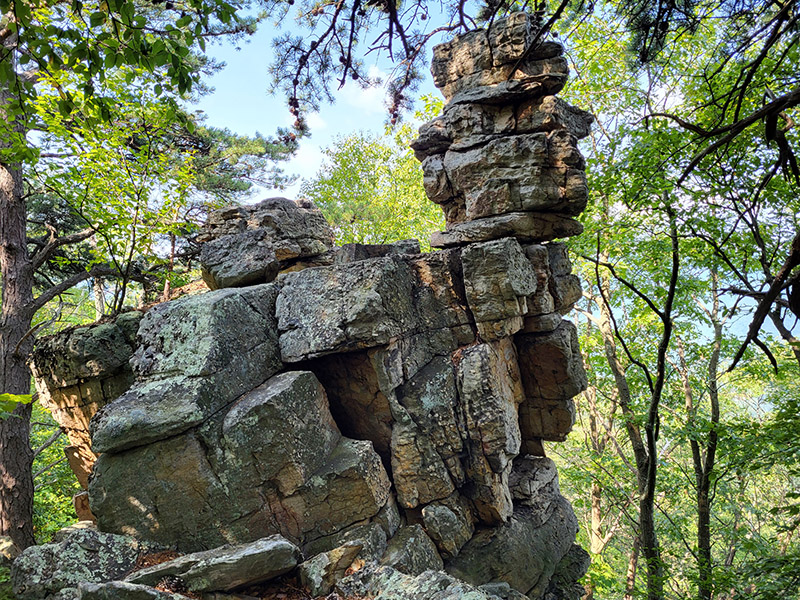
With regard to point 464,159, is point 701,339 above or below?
below

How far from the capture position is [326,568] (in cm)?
588

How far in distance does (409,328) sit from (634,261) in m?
9.72

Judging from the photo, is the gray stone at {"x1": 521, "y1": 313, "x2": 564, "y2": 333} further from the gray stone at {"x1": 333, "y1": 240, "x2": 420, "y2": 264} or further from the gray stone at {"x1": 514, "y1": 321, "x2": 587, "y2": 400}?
the gray stone at {"x1": 333, "y1": 240, "x2": 420, "y2": 264}

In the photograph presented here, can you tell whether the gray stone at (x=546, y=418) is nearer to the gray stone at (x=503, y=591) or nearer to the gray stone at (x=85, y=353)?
the gray stone at (x=503, y=591)

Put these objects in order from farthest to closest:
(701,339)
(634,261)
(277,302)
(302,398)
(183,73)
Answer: (701,339)
(634,261)
(277,302)
(302,398)
(183,73)

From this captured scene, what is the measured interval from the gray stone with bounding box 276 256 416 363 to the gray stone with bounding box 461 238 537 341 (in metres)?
1.27

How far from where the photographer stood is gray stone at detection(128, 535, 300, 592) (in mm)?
5363

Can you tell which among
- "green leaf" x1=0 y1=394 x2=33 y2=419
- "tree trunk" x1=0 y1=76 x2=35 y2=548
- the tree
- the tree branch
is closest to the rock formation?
"green leaf" x1=0 y1=394 x2=33 y2=419

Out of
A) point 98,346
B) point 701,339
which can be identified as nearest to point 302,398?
point 98,346

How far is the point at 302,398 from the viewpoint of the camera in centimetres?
716

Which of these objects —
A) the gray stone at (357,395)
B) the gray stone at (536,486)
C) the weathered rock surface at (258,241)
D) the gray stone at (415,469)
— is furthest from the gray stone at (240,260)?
the gray stone at (536,486)

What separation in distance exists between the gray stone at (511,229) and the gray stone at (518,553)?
5.36 meters

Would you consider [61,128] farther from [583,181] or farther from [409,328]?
[583,181]

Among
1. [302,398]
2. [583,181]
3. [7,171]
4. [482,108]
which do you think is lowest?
[302,398]
